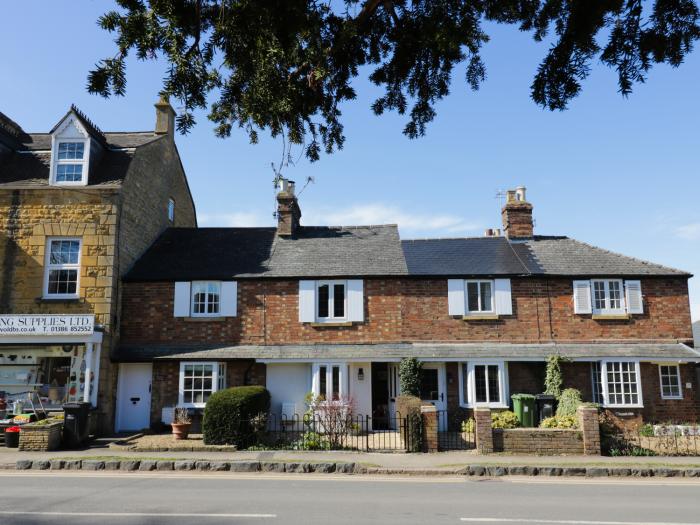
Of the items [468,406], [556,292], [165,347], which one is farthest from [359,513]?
[556,292]

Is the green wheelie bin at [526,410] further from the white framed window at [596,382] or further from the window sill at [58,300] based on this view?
the window sill at [58,300]

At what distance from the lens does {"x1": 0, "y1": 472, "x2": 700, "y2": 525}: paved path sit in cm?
770

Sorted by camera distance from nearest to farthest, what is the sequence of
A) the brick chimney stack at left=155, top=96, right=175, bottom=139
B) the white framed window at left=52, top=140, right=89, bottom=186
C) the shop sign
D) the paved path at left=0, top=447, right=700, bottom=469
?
the paved path at left=0, top=447, right=700, bottom=469 → the shop sign → the white framed window at left=52, top=140, right=89, bottom=186 → the brick chimney stack at left=155, top=96, right=175, bottom=139

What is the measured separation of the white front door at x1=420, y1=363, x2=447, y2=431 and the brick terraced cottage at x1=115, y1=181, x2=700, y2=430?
48mm

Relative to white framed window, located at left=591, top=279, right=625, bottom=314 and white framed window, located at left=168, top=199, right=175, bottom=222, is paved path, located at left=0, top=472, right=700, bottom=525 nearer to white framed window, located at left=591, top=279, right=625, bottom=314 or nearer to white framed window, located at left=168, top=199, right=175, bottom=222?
white framed window, located at left=591, top=279, right=625, bottom=314

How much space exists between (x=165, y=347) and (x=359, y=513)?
512 inches

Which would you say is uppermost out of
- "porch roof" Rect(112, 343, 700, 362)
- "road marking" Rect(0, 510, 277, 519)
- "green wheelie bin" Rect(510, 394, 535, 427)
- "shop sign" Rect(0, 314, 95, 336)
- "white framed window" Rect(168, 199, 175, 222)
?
"white framed window" Rect(168, 199, 175, 222)

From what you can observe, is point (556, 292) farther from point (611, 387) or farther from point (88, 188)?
point (88, 188)

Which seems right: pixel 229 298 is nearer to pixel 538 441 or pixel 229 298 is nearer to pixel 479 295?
pixel 479 295

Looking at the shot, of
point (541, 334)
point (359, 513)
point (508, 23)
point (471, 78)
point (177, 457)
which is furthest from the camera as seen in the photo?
point (541, 334)

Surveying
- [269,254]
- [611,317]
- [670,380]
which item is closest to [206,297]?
[269,254]

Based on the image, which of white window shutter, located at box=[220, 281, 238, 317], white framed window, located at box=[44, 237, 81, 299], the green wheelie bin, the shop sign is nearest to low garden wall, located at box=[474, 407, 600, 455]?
the green wheelie bin

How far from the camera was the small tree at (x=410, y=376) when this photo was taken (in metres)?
18.0

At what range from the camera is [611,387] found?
724 inches
